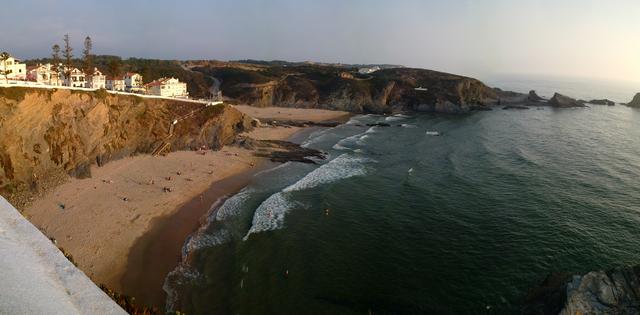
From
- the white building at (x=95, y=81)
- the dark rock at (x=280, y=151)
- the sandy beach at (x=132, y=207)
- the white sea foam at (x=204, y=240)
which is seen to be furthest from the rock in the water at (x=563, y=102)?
the white sea foam at (x=204, y=240)

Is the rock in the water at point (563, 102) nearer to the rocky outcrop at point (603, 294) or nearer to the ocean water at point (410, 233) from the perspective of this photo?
the ocean water at point (410, 233)

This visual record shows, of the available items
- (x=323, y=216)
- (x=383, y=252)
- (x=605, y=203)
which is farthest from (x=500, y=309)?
(x=605, y=203)

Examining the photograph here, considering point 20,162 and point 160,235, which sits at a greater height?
point 20,162

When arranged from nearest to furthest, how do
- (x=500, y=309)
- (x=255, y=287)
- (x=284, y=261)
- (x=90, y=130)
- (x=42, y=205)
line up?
1. (x=500, y=309)
2. (x=255, y=287)
3. (x=284, y=261)
4. (x=42, y=205)
5. (x=90, y=130)

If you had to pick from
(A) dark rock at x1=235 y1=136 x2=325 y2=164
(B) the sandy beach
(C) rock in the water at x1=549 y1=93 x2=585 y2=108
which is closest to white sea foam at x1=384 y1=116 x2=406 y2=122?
(A) dark rock at x1=235 y1=136 x2=325 y2=164

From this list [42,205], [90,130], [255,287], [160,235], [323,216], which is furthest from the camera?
[90,130]

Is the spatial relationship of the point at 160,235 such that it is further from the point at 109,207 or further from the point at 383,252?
the point at 383,252
